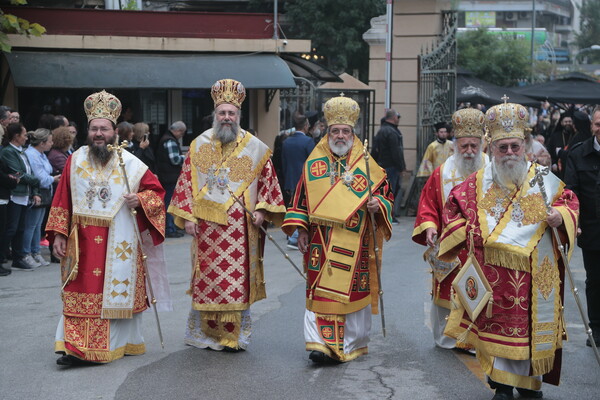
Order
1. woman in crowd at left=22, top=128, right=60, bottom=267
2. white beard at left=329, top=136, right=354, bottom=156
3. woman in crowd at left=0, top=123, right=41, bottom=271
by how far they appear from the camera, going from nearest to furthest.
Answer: white beard at left=329, top=136, right=354, bottom=156
woman in crowd at left=0, top=123, right=41, bottom=271
woman in crowd at left=22, top=128, right=60, bottom=267

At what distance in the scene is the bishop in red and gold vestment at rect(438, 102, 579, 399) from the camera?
654 cm

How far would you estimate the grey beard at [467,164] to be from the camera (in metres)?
8.43

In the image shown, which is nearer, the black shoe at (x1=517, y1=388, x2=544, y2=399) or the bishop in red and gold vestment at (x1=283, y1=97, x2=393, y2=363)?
the black shoe at (x1=517, y1=388, x2=544, y2=399)

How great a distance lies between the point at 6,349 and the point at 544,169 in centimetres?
451

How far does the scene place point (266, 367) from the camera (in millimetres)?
7695

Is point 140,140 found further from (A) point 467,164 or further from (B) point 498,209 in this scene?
(B) point 498,209

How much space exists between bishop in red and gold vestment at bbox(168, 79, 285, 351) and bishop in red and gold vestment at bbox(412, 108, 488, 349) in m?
1.27

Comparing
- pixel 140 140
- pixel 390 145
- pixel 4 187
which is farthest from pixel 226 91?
pixel 390 145

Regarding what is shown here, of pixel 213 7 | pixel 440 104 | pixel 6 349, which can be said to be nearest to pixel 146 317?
pixel 6 349

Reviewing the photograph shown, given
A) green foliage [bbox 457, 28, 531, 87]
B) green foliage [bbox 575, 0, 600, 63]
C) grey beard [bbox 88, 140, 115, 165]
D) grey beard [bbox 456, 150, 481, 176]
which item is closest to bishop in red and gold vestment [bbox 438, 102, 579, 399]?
grey beard [bbox 456, 150, 481, 176]

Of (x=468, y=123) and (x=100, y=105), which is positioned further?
(x=468, y=123)

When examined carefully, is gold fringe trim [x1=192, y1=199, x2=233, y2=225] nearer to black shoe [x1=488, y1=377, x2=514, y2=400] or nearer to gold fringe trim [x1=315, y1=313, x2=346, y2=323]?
gold fringe trim [x1=315, y1=313, x2=346, y2=323]

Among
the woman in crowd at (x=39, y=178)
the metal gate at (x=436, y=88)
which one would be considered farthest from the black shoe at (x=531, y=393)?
the metal gate at (x=436, y=88)

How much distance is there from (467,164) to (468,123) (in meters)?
0.34
